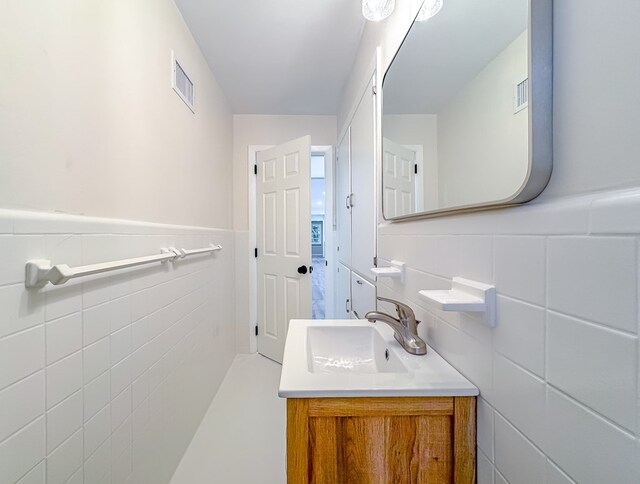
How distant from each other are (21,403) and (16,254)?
1.11 ft

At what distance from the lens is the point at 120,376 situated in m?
0.94

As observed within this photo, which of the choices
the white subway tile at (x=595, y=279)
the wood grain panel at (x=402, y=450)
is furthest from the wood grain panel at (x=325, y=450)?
the white subway tile at (x=595, y=279)

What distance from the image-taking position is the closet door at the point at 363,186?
1413mm

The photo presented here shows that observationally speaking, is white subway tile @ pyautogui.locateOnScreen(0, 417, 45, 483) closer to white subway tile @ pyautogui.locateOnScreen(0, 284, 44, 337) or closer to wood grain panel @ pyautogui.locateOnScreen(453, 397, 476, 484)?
white subway tile @ pyautogui.locateOnScreen(0, 284, 44, 337)

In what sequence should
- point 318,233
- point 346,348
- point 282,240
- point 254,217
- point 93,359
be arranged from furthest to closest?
point 318,233
point 254,217
point 282,240
point 346,348
point 93,359

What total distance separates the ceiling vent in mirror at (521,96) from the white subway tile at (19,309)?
3.56 ft

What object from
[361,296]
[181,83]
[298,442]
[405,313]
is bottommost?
[298,442]

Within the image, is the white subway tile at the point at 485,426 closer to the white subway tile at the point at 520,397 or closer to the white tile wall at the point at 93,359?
the white subway tile at the point at 520,397

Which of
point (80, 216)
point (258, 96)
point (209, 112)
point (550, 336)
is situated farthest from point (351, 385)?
point (258, 96)

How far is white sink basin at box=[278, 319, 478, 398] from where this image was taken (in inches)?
24.3

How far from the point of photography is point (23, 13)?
62cm

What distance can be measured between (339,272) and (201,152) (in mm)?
1453

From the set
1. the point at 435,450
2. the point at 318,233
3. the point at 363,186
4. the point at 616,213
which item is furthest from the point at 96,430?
the point at 318,233

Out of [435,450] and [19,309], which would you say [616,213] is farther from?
[19,309]
